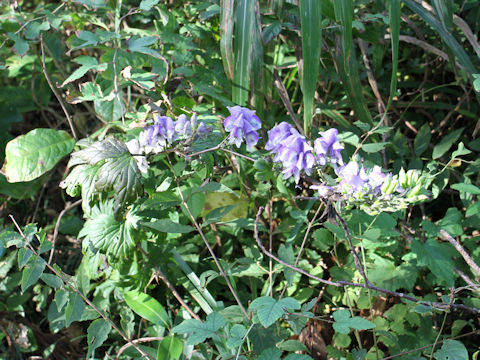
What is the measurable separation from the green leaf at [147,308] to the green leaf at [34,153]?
1.51ft

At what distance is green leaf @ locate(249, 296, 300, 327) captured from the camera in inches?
34.8

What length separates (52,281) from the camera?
111 centimetres

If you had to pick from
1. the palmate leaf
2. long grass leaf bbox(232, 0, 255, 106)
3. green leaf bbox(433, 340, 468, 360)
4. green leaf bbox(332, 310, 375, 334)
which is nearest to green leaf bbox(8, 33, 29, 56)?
the palmate leaf

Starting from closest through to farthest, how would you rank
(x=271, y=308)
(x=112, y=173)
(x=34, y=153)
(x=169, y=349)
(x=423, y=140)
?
(x=271, y=308) → (x=112, y=173) → (x=169, y=349) → (x=34, y=153) → (x=423, y=140)

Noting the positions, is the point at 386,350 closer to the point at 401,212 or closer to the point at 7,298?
the point at 401,212

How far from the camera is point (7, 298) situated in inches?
64.0

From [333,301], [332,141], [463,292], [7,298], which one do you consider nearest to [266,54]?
[332,141]

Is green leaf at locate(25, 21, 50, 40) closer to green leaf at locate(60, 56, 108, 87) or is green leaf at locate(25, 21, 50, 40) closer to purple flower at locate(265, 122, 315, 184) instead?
green leaf at locate(60, 56, 108, 87)

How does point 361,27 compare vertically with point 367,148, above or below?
above

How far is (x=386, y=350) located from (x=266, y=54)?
984 millimetres

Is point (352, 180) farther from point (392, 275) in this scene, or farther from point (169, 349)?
point (169, 349)

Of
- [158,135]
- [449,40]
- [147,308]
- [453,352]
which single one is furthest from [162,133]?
[449,40]

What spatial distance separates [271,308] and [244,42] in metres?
0.75

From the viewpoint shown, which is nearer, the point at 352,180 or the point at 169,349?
the point at 352,180
